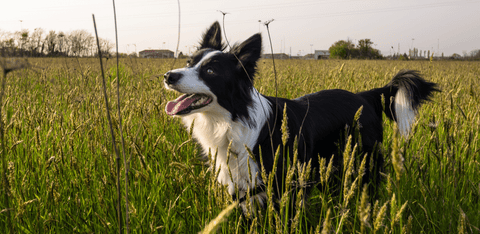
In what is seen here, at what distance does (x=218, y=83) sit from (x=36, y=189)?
1.39m

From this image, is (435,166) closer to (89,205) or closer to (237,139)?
(237,139)

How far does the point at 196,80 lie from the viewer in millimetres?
2074

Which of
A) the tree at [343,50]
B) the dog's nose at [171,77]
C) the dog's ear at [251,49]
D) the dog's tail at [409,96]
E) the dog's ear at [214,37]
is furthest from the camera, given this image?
the tree at [343,50]

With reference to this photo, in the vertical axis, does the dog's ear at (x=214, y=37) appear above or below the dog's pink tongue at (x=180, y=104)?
above

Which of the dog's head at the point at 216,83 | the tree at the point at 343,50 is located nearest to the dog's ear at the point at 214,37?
the dog's head at the point at 216,83

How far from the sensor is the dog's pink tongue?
2.00 metres

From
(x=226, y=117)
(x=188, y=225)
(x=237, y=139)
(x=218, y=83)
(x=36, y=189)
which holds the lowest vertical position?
(x=188, y=225)

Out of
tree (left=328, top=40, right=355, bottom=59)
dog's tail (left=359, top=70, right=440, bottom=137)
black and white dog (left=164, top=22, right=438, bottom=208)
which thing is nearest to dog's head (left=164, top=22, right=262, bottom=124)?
black and white dog (left=164, top=22, right=438, bottom=208)

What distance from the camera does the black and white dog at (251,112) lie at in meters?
2.02

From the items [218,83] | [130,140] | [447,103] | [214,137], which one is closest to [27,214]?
[130,140]

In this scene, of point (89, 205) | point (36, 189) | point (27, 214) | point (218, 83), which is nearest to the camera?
point (27, 214)

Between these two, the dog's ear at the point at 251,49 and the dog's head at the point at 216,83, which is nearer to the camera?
the dog's head at the point at 216,83

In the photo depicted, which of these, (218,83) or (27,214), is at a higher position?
(218,83)

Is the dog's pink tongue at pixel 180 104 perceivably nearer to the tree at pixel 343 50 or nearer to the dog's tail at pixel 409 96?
the dog's tail at pixel 409 96
